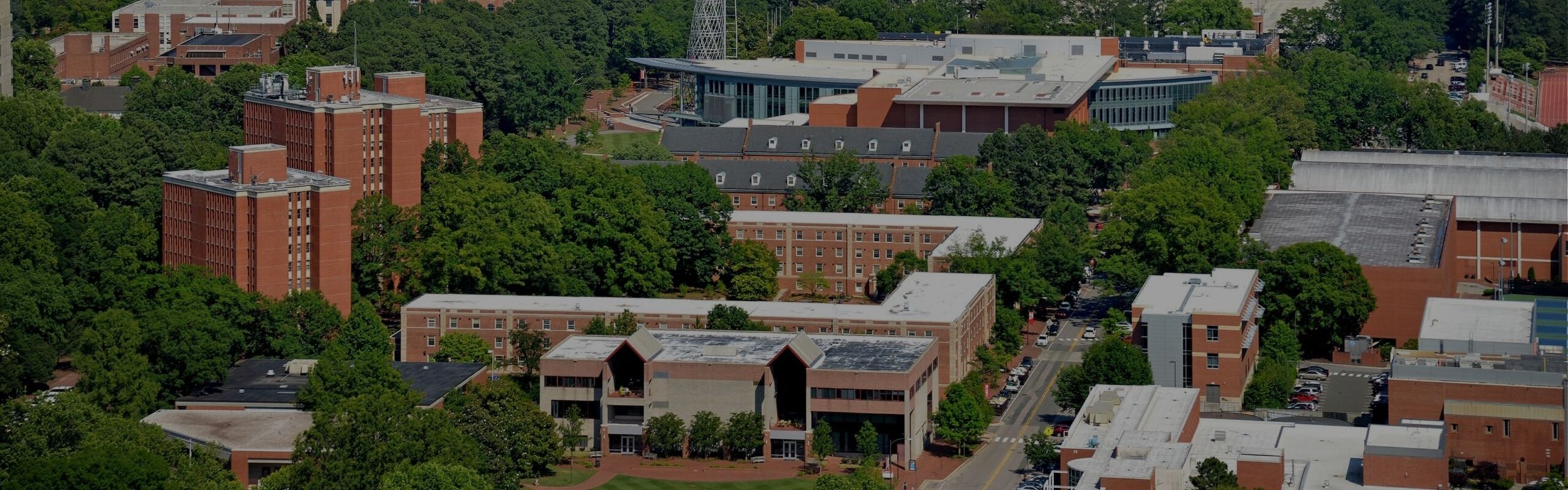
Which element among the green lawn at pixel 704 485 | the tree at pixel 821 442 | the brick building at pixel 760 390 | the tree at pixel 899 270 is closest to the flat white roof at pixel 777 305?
the brick building at pixel 760 390

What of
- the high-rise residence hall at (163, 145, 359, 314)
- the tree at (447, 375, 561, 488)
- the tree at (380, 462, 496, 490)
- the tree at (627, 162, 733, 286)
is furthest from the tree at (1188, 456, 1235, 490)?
the high-rise residence hall at (163, 145, 359, 314)

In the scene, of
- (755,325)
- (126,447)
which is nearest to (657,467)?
(755,325)

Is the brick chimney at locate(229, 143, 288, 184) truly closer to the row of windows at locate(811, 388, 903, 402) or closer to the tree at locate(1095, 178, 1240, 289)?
the row of windows at locate(811, 388, 903, 402)

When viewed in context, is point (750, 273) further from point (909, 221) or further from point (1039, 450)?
point (1039, 450)

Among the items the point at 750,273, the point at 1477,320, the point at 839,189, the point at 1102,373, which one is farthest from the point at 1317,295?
the point at 839,189

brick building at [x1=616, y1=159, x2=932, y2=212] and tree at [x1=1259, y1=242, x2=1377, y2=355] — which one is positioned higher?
brick building at [x1=616, y1=159, x2=932, y2=212]
